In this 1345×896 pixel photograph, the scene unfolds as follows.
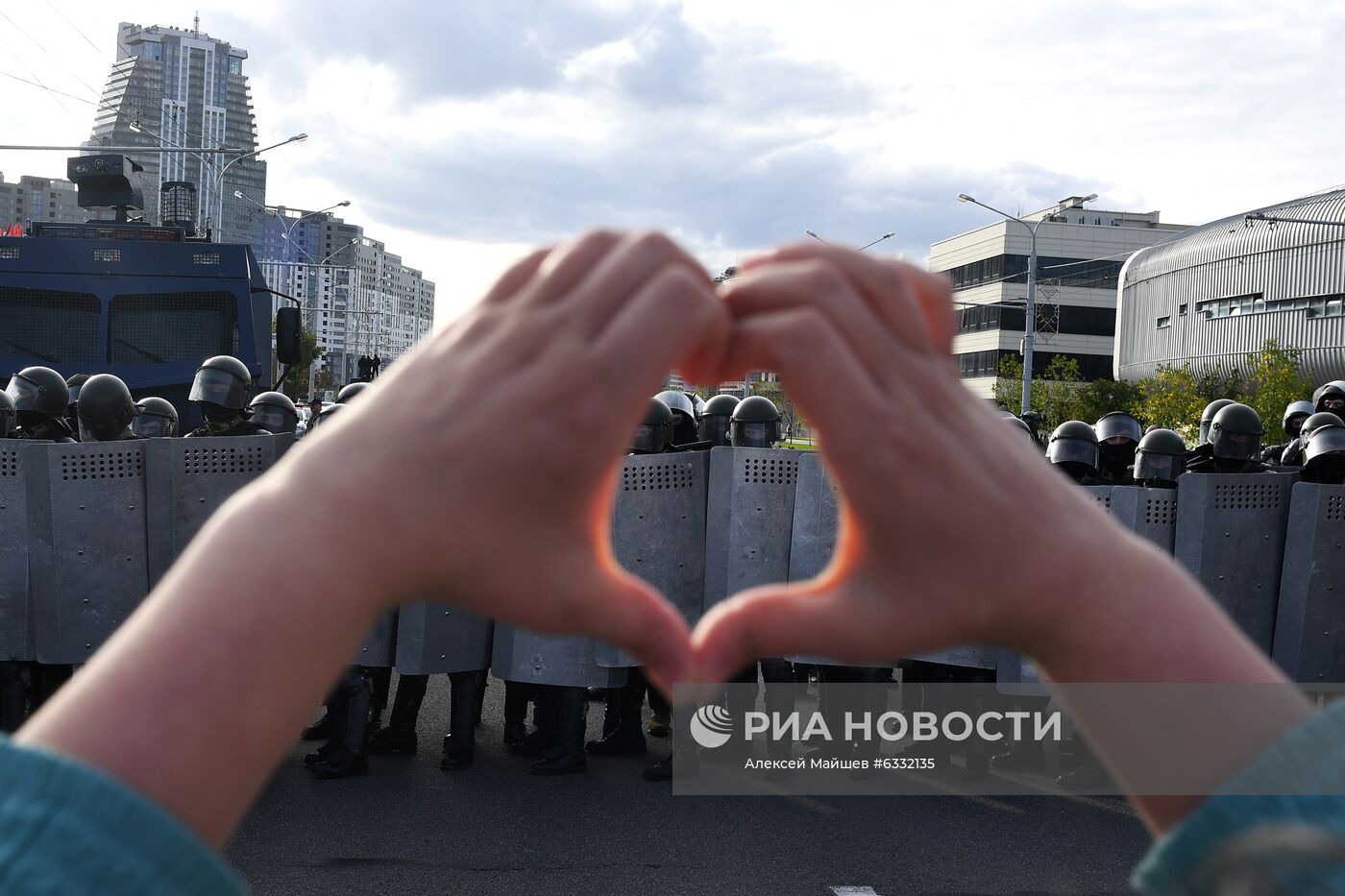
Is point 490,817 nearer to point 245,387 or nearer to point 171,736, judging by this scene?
point 245,387

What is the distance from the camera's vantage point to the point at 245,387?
7.52m

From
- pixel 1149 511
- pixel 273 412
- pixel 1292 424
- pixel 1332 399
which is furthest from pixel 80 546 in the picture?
pixel 1292 424

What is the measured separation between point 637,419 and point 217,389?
7.06 meters

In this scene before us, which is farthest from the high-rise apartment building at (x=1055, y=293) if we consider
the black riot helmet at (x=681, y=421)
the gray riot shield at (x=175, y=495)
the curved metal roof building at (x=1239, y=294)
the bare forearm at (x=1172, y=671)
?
the bare forearm at (x=1172, y=671)

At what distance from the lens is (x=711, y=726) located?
673 centimetres

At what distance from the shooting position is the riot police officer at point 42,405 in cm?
742

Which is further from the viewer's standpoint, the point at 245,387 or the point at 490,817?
the point at 245,387

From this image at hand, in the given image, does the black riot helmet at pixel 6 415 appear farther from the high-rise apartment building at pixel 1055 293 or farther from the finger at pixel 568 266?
the high-rise apartment building at pixel 1055 293

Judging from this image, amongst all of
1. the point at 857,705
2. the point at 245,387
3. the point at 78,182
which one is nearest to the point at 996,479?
the point at 857,705

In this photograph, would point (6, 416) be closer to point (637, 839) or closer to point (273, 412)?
point (273, 412)

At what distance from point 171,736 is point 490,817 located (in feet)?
16.7

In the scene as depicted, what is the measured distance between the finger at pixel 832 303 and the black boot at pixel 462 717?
5.90m

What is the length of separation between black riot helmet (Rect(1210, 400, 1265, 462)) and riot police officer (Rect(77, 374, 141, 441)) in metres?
6.87

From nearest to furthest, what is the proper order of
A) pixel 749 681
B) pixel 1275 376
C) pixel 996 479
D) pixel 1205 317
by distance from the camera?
1. pixel 996 479
2. pixel 749 681
3. pixel 1275 376
4. pixel 1205 317
